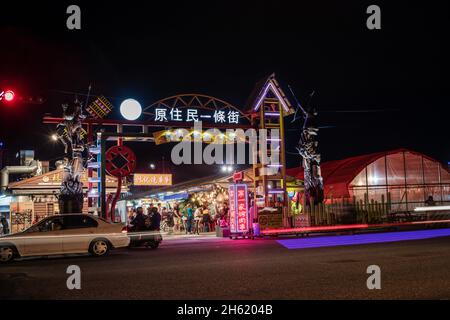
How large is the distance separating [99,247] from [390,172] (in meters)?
21.7

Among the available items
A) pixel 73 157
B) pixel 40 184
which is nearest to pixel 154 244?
pixel 73 157

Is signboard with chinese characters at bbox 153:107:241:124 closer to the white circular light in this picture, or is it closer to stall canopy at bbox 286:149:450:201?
the white circular light

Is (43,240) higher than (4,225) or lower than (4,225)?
lower

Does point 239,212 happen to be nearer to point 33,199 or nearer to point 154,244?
point 154,244

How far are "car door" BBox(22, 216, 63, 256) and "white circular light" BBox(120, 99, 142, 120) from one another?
10508 mm

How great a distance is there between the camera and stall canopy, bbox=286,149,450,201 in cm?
3083

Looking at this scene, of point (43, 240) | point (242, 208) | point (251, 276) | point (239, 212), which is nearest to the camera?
point (251, 276)

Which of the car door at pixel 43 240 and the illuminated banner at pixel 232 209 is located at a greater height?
the illuminated banner at pixel 232 209

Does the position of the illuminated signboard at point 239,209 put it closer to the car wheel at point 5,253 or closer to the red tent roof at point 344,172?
the car wheel at point 5,253

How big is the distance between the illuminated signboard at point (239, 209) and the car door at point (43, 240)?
8934 mm

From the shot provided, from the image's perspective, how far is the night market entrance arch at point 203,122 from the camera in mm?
24359

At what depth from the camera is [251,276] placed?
968cm

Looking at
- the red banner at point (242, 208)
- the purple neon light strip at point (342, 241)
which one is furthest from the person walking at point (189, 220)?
the purple neon light strip at point (342, 241)

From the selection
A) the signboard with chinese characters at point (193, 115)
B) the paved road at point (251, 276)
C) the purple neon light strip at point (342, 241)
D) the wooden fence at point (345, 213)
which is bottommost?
the paved road at point (251, 276)
